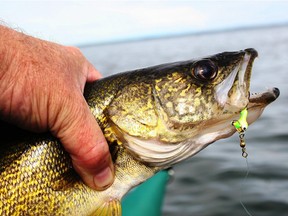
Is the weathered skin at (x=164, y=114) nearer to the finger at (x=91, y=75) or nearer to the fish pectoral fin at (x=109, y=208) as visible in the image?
the fish pectoral fin at (x=109, y=208)

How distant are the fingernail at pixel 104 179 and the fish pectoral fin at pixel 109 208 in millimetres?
132

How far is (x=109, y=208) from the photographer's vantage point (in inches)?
116

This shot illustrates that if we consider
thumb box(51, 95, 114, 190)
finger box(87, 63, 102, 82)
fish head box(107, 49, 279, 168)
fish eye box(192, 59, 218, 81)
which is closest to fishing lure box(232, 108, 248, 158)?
fish head box(107, 49, 279, 168)

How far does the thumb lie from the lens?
2.57 metres

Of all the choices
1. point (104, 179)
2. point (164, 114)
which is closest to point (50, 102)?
point (104, 179)

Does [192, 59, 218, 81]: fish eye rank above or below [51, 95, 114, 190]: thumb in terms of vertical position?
above

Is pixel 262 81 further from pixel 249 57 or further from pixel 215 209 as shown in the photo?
pixel 249 57

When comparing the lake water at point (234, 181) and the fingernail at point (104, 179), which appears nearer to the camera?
the fingernail at point (104, 179)

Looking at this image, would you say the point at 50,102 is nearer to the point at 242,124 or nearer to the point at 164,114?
the point at 164,114

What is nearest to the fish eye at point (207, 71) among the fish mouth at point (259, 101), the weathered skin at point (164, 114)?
the weathered skin at point (164, 114)

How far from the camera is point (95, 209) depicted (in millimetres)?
2912

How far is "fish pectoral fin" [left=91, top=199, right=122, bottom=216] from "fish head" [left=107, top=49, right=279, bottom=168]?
0.40 metres

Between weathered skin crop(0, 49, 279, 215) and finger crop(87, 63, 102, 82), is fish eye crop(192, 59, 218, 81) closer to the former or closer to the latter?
weathered skin crop(0, 49, 279, 215)

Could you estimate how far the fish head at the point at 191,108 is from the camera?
115 inches
